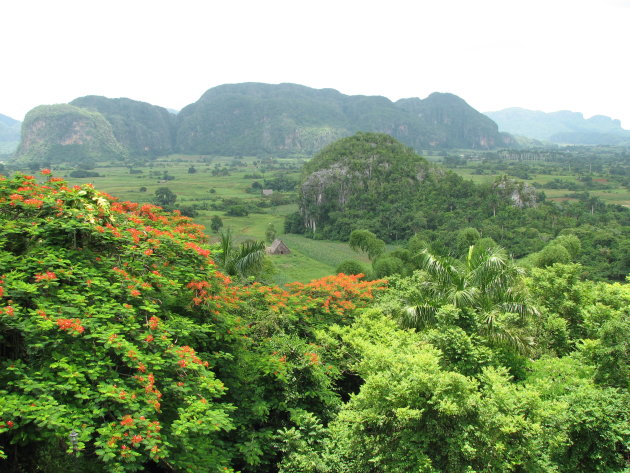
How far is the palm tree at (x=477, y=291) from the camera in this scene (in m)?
11.5

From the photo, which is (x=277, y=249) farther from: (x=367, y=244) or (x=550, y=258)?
(x=550, y=258)

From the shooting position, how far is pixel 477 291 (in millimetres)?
11859

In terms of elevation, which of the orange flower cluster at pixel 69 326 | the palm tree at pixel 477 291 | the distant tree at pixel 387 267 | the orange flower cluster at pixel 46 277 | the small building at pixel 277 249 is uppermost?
the orange flower cluster at pixel 46 277

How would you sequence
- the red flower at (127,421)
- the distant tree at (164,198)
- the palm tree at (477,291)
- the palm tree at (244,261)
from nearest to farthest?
1. the red flower at (127,421)
2. the palm tree at (477,291)
3. the palm tree at (244,261)
4. the distant tree at (164,198)

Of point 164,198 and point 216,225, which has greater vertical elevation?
point 164,198

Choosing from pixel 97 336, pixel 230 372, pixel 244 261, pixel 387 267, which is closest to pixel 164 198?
pixel 387 267

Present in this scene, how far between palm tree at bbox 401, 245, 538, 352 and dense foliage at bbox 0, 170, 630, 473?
53mm

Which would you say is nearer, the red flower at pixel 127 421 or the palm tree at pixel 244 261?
the red flower at pixel 127 421

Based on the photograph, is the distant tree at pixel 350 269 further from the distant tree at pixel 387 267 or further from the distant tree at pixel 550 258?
the distant tree at pixel 550 258

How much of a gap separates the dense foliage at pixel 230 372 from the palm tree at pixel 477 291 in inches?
2.1

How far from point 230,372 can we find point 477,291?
6659 mm

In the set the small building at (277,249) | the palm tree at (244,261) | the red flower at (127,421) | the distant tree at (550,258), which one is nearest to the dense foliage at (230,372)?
the red flower at (127,421)

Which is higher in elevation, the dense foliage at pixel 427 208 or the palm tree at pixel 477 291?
the palm tree at pixel 477 291

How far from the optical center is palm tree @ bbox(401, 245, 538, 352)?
454 inches
